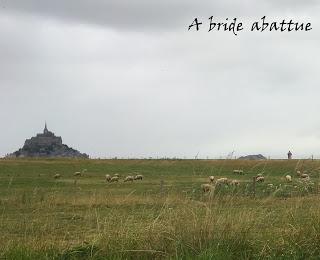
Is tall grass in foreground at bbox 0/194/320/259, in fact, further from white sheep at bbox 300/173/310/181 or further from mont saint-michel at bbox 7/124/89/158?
mont saint-michel at bbox 7/124/89/158

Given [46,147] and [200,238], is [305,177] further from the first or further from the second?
[46,147]

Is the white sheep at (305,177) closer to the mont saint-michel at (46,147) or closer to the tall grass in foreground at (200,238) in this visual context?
the tall grass in foreground at (200,238)

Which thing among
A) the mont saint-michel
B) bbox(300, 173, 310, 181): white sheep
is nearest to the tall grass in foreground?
bbox(300, 173, 310, 181): white sheep

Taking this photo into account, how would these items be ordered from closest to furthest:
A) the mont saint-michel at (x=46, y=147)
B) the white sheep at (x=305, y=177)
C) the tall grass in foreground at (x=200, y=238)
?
1. the tall grass in foreground at (x=200, y=238)
2. the white sheep at (x=305, y=177)
3. the mont saint-michel at (x=46, y=147)

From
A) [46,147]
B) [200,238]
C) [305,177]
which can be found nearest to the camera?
[200,238]

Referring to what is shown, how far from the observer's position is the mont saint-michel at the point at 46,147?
A: 126 meters

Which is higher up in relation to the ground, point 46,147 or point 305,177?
point 46,147

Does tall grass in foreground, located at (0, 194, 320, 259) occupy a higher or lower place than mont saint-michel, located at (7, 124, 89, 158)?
lower

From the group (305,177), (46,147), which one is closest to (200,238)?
(305,177)

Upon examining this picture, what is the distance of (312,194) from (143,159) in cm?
5793

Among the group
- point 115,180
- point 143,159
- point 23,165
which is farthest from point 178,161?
point 115,180

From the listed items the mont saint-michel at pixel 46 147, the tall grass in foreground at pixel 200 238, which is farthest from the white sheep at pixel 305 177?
the mont saint-michel at pixel 46 147

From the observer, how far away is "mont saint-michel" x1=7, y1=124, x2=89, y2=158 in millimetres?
125938

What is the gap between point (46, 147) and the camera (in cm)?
12900
